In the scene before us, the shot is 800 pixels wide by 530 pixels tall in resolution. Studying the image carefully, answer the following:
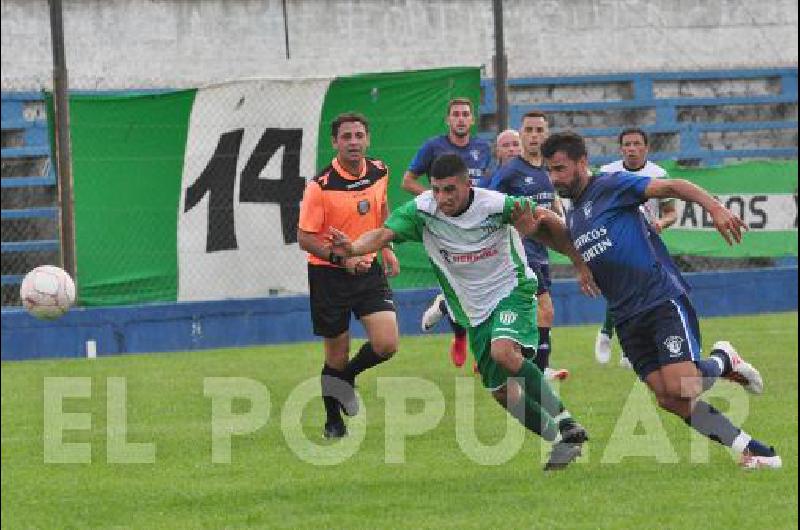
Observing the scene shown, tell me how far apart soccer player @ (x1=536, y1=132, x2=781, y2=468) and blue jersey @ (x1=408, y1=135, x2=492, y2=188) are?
5193 mm

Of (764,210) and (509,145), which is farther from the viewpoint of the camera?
(764,210)

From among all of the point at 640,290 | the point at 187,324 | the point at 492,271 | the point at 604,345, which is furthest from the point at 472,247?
the point at 187,324

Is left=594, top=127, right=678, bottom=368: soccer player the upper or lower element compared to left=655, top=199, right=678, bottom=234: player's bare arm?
upper

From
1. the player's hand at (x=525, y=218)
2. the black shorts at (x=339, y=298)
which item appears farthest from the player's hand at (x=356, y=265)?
the player's hand at (x=525, y=218)

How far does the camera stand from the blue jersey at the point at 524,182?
1376cm

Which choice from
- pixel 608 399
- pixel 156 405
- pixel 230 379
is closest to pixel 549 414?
pixel 608 399

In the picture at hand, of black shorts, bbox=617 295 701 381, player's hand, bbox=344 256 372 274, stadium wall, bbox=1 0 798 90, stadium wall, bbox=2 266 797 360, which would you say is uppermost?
stadium wall, bbox=1 0 798 90

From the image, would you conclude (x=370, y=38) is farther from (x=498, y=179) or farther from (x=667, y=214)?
(x=498, y=179)

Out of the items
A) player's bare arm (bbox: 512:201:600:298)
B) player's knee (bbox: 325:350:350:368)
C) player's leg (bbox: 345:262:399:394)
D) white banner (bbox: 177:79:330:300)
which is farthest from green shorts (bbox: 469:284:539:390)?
white banner (bbox: 177:79:330:300)

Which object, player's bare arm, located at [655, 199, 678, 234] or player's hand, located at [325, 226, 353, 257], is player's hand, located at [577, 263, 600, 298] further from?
player's bare arm, located at [655, 199, 678, 234]

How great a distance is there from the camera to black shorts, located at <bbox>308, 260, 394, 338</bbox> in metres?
12.4

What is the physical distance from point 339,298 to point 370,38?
37.4ft

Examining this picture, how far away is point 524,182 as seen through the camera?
45.2ft

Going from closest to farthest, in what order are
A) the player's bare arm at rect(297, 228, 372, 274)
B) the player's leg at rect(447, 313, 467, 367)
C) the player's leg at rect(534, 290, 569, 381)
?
the player's bare arm at rect(297, 228, 372, 274), the player's leg at rect(534, 290, 569, 381), the player's leg at rect(447, 313, 467, 367)
